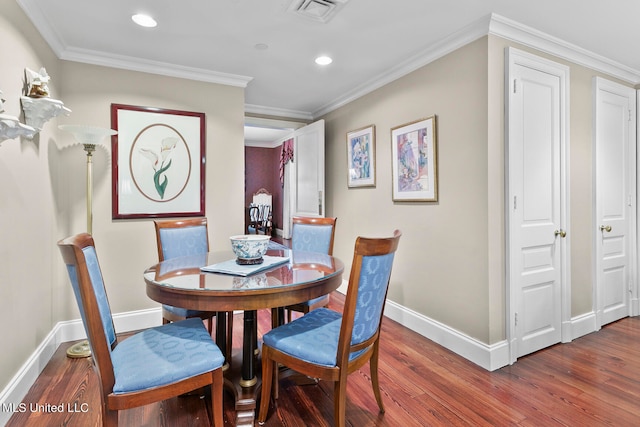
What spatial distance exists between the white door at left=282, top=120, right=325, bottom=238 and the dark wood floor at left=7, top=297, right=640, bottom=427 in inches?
85.9

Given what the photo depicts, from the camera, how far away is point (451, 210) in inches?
103

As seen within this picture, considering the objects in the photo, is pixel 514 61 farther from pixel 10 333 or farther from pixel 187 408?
pixel 10 333

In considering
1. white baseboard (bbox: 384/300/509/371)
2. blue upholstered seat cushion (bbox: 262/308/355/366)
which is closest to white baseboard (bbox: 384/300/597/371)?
white baseboard (bbox: 384/300/509/371)

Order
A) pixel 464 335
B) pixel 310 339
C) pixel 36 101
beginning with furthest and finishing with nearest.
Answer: pixel 464 335, pixel 36 101, pixel 310 339

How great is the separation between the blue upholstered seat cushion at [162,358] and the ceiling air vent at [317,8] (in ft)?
6.53

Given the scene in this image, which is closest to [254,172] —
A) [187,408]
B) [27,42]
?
[27,42]

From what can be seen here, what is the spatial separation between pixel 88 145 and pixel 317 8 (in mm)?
1947

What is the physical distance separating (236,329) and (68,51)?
8.81 feet

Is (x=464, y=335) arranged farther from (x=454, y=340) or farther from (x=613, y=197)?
(x=613, y=197)

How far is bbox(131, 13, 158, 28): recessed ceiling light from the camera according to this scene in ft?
7.32

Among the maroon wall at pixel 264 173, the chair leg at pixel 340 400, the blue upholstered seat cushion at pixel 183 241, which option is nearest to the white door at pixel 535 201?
the chair leg at pixel 340 400

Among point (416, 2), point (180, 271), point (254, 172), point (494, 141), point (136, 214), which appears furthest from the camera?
point (254, 172)

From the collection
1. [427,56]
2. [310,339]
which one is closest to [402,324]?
[310,339]

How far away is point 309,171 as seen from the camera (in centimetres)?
442
